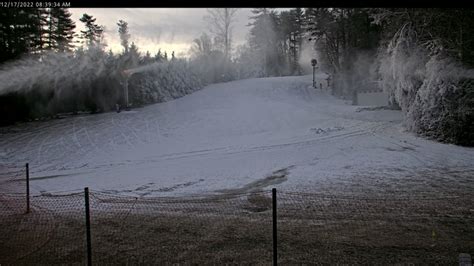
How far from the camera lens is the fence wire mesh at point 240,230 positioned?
6129 mm

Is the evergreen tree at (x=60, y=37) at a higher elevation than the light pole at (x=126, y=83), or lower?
higher

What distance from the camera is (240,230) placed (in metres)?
7.48

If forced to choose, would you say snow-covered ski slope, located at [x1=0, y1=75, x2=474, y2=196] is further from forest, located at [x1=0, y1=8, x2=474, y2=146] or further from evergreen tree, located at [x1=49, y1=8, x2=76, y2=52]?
evergreen tree, located at [x1=49, y1=8, x2=76, y2=52]

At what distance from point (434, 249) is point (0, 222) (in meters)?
8.24

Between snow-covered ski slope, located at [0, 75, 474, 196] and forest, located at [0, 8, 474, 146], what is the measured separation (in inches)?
52.4

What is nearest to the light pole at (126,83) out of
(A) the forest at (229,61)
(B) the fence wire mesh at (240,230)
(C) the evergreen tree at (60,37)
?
(A) the forest at (229,61)

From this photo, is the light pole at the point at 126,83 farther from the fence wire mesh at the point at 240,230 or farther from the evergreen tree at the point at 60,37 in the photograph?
the fence wire mesh at the point at 240,230

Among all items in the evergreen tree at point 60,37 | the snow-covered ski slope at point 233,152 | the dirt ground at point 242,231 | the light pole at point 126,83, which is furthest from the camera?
the light pole at point 126,83

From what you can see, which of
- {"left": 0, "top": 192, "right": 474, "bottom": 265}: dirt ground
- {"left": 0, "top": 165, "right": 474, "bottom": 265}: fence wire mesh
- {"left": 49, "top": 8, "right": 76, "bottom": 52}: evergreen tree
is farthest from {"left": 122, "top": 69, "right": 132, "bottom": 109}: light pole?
{"left": 0, "top": 192, "right": 474, "bottom": 265}: dirt ground

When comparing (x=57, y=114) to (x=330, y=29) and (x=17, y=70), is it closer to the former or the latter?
(x=17, y=70)

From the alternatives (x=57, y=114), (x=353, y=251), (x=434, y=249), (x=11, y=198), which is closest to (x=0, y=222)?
(x=11, y=198)

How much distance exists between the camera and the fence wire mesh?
241 inches

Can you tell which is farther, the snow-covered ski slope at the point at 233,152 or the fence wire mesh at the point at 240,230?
the snow-covered ski slope at the point at 233,152

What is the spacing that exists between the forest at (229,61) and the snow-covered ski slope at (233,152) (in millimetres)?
1330
